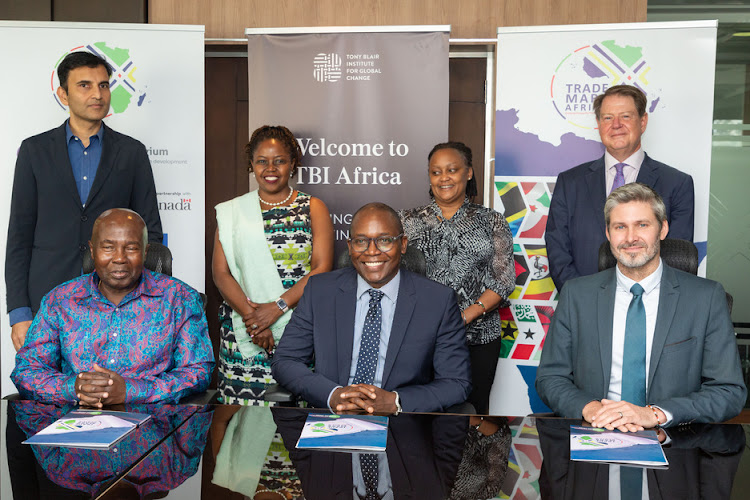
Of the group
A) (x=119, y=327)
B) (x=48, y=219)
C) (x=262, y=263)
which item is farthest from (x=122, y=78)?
(x=119, y=327)

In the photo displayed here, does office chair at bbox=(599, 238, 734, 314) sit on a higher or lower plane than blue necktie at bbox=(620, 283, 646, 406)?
higher

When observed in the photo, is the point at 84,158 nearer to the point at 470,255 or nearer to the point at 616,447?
the point at 470,255

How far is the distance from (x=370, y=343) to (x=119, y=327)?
969mm

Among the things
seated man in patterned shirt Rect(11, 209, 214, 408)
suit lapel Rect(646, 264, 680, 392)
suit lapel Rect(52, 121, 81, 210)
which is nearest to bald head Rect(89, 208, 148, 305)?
seated man in patterned shirt Rect(11, 209, 214, 408)

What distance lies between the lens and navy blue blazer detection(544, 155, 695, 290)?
4.10 m

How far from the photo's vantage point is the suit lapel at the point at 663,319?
8.89 ft

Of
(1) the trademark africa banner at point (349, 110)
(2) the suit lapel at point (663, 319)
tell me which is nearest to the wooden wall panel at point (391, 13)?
(1) the trademark africa banner at point (349, 110)

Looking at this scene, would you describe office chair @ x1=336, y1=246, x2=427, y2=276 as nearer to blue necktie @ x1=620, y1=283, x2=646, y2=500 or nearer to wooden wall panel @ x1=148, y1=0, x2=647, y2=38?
blue necktie @ x1=620, y1=283, x2=646, y2=500

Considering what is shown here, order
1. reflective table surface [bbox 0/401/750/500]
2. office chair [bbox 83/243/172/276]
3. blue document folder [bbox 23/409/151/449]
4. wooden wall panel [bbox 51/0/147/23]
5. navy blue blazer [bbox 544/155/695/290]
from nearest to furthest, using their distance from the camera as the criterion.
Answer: reflective table surface [bbox 0/401/750/500] < blue document folder [bbox 23/409/151/449] < office chair [bbox 83/243/172/276] < navy blue blazer [bbox 544/155/695/290] < wooden wall panel [bbox 51/0/147/23]

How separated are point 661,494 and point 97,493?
132cm

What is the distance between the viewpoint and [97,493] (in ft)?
5.76

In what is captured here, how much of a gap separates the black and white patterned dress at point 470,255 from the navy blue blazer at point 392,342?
35.8 inches

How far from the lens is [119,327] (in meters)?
2.89

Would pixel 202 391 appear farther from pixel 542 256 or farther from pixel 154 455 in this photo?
pixel 542 256
